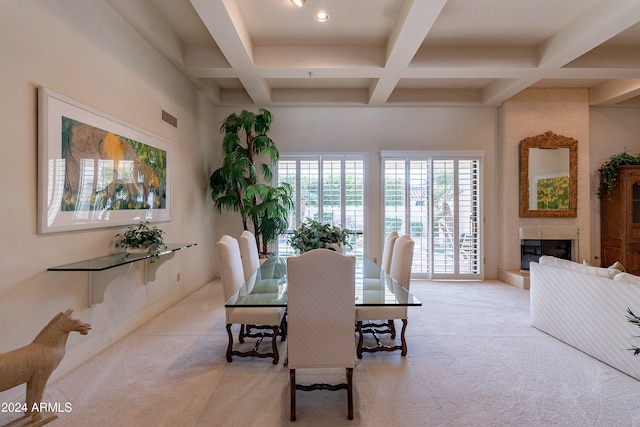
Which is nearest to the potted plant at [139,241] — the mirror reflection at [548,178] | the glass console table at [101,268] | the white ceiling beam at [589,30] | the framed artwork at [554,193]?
the glass console table at [101,268]

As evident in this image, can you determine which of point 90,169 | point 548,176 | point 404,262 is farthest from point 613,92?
point 90,169

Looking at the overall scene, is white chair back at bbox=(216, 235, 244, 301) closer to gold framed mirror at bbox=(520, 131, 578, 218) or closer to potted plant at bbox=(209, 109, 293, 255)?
potted plant at bbox=(209, 109, 293, 255)

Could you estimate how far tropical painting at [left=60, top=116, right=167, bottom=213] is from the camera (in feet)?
8.14

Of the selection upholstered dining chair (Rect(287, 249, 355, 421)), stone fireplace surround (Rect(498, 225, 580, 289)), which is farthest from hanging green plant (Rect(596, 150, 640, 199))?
upholstered dining chair (Rect(287, 249, 355, 421))

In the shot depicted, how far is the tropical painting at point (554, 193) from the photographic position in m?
5.51

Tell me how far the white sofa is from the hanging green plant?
137 inches

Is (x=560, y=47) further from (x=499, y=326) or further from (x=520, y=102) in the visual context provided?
(x=499, y=326)

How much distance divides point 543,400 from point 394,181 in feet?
13.1

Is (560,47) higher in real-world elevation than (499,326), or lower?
higher

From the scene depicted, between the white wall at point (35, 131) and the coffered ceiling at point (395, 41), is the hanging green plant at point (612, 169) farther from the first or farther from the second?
the white wall at point (35, 131)

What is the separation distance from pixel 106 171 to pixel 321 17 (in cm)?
262

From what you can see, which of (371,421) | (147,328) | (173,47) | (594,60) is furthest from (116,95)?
(594,60)

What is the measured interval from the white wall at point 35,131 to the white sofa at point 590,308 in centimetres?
404

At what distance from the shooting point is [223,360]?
2723 mm
